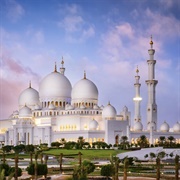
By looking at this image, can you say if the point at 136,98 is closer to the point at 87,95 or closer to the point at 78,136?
the point at 87,95

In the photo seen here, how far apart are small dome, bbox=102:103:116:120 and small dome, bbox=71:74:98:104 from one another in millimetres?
6133

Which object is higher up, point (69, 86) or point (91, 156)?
point (69, 86)

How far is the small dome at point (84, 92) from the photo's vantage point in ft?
270

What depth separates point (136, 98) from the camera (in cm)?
8125

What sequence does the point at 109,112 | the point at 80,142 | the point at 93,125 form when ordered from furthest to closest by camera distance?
the point at 109,112, the point at 93,125, the point at 80,142

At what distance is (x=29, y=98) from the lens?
87.6 m

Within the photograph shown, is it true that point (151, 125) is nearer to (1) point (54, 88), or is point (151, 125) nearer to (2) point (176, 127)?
(2) point (176, 127)

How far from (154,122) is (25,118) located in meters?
22.6

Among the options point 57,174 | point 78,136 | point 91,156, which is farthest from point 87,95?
point 57,174

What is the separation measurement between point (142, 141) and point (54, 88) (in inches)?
819

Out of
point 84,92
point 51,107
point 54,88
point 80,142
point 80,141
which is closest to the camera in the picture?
point 80,142

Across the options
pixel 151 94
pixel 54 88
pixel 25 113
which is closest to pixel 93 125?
pixel 151 94

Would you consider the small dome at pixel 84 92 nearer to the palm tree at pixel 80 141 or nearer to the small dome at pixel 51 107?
the small dome at pixel 51 107

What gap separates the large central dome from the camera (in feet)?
273
